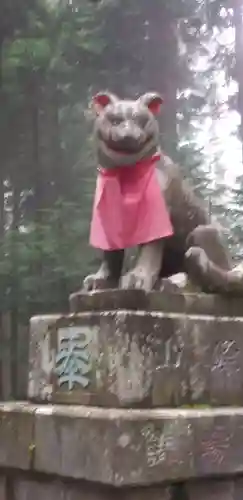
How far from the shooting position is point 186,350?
7.02ft

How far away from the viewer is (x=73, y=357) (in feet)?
6.97

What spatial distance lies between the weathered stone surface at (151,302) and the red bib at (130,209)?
0.21m

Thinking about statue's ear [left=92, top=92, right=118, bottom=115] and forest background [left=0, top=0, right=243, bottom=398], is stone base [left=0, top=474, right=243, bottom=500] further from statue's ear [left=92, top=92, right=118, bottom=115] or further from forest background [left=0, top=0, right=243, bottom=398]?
forest background [left=0, top=0, right=243, bottom=398]

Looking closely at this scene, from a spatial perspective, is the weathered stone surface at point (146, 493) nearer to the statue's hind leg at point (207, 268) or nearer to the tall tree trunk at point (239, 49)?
the statue's hind leg at point (207, 268)

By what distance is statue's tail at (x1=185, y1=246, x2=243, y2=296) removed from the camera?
2375mm

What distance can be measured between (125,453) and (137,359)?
0.26m

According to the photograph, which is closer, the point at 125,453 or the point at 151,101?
the point at 125,453

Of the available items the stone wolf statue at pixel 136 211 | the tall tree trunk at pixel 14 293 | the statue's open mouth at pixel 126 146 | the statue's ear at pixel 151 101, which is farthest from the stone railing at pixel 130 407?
the tall tree trunk at pixel 14 293

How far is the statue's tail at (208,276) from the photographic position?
238 centimetres

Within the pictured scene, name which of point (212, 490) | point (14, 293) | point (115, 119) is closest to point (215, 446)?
point (212, 490)

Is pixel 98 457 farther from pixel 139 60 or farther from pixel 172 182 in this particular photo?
pixel 139 60

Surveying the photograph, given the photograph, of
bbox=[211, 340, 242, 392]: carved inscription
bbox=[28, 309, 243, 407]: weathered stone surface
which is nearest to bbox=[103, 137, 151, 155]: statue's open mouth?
Result: bbox=[28, 309, 243, 407]: weathered stone surface

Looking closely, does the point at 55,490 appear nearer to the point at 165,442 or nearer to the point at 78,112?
the point at 165,442

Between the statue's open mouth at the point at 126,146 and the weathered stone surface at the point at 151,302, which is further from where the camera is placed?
the statue's open mouth at the point at 126,146
